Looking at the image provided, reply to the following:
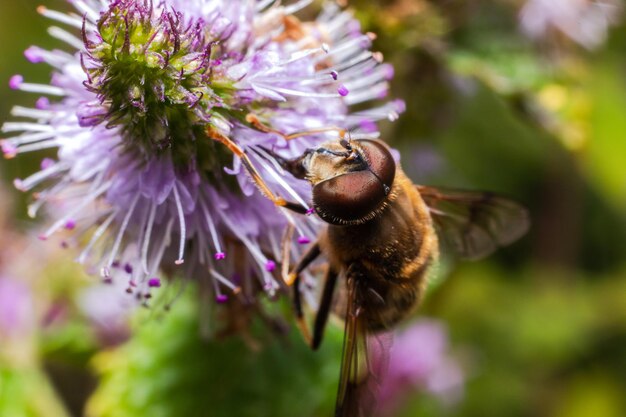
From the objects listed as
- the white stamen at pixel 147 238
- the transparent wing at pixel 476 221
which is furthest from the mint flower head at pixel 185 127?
the transparent wing at pixel 476 221

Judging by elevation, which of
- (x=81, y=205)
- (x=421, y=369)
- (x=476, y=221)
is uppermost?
(x=81, y=205)

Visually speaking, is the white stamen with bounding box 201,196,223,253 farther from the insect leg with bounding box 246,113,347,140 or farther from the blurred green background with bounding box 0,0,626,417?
the blurred green background with bounding box 0,0,626,417

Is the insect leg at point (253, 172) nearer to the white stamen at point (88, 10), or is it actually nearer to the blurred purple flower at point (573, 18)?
the white stamen at point (88, 10)

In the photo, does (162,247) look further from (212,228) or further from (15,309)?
(15,309)

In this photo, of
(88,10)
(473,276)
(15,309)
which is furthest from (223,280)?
(473,276)

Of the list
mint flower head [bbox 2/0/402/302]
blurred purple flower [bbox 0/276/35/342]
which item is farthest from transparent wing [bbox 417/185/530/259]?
blurred purple flower [bbox 0/276/35/342]

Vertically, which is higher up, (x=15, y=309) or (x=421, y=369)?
(x=15, y=309)

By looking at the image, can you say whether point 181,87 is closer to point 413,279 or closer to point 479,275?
point 413,279
